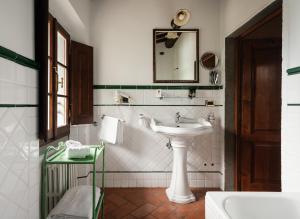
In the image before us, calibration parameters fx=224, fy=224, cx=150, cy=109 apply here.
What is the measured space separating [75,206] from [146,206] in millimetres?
918

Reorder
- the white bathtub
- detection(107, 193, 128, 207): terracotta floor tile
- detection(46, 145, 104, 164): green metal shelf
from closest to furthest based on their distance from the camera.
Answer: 1. the white bathtub
2. detection(46, 145, 104, 164): green metal shelf
3. detection(107, 193, 128, 207): terracotta floor tile

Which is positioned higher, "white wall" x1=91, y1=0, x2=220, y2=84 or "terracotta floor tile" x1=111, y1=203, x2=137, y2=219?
"white wall" x1=91, y1=0, x2=220, y2=84

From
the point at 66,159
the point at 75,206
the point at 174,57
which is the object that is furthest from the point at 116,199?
the point at 174,57

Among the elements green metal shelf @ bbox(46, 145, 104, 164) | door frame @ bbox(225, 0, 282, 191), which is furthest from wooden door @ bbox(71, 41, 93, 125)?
door frame @ bbox(225, 0, 282, 191)

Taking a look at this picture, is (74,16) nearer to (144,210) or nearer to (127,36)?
(127,36)

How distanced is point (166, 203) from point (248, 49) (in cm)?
199

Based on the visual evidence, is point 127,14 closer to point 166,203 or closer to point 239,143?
point 239,143

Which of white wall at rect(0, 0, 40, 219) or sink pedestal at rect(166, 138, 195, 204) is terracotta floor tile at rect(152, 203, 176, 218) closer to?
sink pedestal at rect(166, 138, 195, 204)

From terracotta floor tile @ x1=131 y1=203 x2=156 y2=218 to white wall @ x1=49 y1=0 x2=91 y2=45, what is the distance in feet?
6.63

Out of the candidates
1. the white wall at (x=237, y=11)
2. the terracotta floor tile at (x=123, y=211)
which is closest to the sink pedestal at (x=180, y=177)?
the terracotta floor tile at (x=123, y=211)

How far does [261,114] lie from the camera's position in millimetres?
2609

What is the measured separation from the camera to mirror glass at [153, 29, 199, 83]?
9.29ft

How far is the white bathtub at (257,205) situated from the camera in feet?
4.00

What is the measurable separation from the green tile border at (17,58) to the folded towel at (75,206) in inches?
40.5
